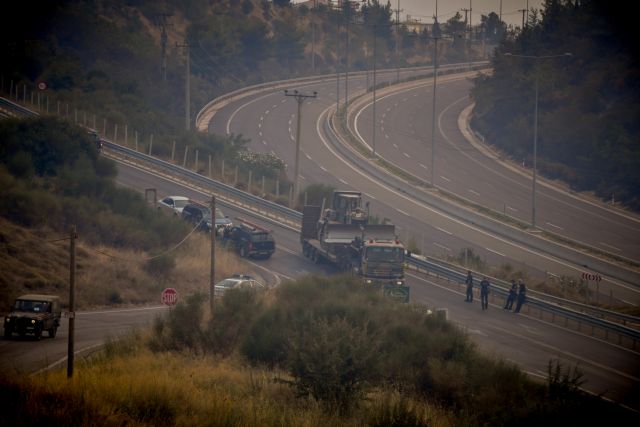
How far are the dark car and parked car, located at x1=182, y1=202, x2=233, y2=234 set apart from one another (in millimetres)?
1071

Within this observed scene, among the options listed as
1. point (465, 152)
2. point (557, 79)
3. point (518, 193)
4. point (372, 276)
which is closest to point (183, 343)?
point (372, 276)

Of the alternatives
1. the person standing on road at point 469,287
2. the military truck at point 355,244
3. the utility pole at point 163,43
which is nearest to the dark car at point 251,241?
the military truck at point 355,244

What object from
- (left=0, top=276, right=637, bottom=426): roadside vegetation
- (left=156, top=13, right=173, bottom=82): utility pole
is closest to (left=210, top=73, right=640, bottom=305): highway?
(left=156, top=13, right=173, bottom=82): utility pole

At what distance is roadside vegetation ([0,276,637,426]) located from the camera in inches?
639

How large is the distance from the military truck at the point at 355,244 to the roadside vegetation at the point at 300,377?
6842mm

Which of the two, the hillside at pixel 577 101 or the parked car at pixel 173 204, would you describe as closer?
the parked car at pixel 173 204

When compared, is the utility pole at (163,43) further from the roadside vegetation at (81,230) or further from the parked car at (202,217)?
the parked car at (202,217)

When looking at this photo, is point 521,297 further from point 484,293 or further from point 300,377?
point 300,377

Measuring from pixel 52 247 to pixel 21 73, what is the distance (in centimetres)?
5074

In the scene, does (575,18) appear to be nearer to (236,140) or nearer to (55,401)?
(236,140)

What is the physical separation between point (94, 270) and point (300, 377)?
2305 cm

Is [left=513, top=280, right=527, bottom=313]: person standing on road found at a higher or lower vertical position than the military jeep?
lower

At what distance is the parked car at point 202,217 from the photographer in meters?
49.1

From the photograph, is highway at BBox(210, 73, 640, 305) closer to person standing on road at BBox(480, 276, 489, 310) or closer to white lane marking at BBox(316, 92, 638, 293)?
white lane marking at BBox(316, 92, 638, 293)
